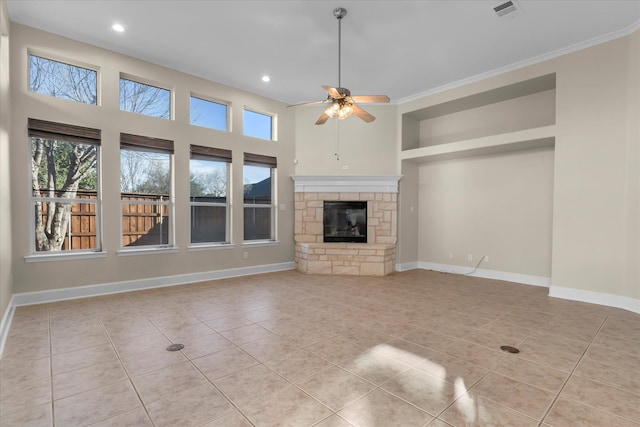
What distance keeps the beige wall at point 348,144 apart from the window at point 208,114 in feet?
5.22

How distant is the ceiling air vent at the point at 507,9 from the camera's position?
11.5 ft

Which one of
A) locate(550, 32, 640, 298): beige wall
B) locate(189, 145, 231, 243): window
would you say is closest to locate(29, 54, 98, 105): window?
locate(189, 145, 231, 243): window

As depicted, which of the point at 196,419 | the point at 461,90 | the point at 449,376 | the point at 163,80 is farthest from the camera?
the point at 461,90

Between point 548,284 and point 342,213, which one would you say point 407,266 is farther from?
point 548,284

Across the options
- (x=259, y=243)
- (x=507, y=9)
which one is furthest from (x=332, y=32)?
(x=259, y=243)

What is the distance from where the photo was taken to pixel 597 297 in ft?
13.9

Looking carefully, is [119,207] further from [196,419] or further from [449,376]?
[449,376]

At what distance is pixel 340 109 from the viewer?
3.85m

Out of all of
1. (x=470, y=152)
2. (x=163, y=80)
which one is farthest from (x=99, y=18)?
(x=470, y=152)

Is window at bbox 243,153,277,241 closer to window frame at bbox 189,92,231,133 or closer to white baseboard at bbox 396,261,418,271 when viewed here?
window frame at bbox 189,92,231,133

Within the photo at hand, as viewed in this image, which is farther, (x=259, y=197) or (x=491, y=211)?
(x=259, y=197)

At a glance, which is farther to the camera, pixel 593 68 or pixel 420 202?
pixel 420 202

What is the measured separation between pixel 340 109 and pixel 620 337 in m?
3.81

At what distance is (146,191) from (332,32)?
366 centimetres
